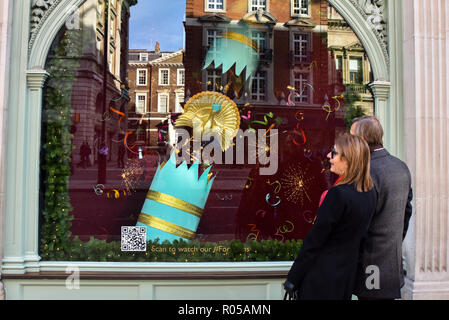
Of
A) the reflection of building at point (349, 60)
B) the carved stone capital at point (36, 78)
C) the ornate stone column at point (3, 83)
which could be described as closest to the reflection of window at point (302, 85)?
the reflection of building at point (349, 60)

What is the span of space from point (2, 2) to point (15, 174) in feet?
5.79

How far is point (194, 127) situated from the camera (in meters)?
4.57

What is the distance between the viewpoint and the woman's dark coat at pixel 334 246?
2295mm

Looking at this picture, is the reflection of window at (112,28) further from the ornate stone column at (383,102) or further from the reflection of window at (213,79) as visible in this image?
the ornate stone column at (383,102)

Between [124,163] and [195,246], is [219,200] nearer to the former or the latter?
[195,246]

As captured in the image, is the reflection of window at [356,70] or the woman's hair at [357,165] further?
the reflection of window at [356,70]

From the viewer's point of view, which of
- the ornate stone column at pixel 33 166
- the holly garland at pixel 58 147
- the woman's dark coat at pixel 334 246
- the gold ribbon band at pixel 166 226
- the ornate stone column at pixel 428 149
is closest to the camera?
the woman's dark coat at pixel 334 246

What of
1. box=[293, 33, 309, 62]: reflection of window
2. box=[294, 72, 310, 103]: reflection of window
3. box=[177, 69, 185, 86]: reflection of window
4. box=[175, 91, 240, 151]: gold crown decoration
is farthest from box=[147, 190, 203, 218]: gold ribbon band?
box=[293, 33, 309, 62]: reflection of window

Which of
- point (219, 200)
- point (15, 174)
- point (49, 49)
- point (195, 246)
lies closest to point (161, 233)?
point (195, 246)

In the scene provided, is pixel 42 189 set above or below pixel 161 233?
above

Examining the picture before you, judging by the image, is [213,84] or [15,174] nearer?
[15,174]

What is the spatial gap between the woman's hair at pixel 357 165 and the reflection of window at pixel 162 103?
260 cm

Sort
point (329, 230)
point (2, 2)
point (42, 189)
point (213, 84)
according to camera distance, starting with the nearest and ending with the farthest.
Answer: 1. point (329, 230)
2. point (2, 2)
3. point (42, 189)
4. point (213, 84)

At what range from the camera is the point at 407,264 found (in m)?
4.17
